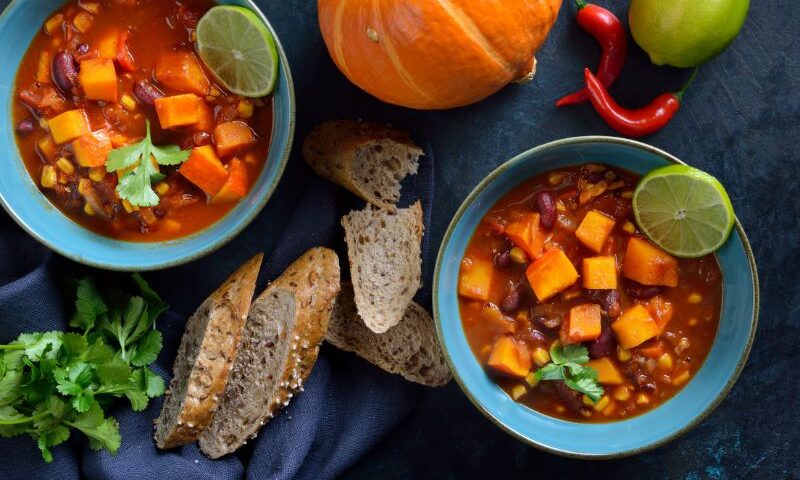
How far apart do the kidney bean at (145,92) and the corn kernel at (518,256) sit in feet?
5.46

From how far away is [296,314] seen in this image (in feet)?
12.0

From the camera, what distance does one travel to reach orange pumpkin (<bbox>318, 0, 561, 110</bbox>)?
3.23 meters

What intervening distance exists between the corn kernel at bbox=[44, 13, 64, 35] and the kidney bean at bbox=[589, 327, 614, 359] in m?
2.68

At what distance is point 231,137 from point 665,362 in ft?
6.94

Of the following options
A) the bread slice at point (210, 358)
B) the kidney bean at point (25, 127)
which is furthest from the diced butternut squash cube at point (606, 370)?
the kidney bean at point (25, 127)

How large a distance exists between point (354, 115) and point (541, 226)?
1.04 m

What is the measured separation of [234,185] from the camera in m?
3.66

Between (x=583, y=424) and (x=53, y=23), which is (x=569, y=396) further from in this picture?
(x=53, y=23)

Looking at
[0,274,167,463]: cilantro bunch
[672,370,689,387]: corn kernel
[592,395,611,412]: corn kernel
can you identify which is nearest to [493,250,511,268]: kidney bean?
[592,395,611,412]: corn kernel

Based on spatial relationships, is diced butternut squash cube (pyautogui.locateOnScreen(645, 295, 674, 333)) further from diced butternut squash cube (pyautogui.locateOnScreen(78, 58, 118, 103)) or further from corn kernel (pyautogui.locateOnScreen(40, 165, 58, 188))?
corn kernel (pyautogui.locateOnScreen(40, 165, 58, 188))

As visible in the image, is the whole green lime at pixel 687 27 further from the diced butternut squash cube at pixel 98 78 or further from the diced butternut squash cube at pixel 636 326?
the diced butternut squash cube at pixel 98 78

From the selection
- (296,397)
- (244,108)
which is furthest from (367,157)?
(296,397)

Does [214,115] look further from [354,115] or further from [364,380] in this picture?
[364,380]

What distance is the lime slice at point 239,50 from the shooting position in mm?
3424
